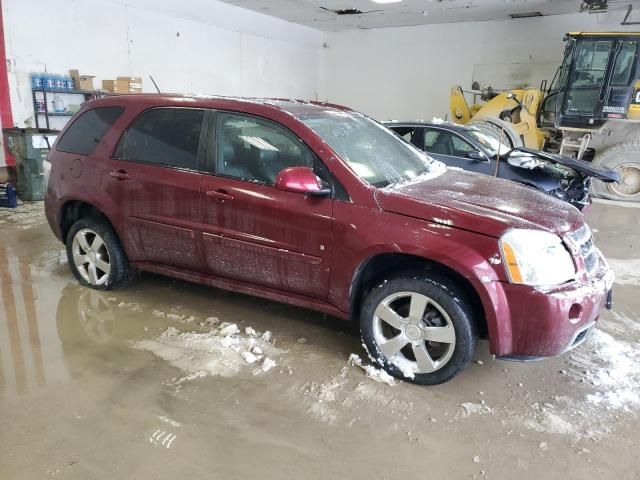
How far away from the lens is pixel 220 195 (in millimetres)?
3164

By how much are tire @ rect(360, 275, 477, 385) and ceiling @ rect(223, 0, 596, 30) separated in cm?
1051

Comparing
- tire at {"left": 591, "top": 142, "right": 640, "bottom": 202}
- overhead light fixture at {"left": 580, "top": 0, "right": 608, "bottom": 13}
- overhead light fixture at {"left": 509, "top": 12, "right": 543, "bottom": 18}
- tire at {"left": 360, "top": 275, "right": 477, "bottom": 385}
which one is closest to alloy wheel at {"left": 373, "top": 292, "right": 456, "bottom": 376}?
tire at {"left": 360, "top": 275, "right": 477, "bottom": 385}

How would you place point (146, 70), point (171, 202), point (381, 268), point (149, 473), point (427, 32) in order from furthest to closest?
point (427, 32) → point (146, 70) → point (171, 202) → point (381, 268) → point (149, 473)

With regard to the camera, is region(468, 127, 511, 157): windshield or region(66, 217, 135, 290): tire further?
region(468, 127, 511, 157): windshield

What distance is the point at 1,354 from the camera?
10.1ft

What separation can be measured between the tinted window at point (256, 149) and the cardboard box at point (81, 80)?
6.83m

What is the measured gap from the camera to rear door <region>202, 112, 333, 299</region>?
2926 millimetres

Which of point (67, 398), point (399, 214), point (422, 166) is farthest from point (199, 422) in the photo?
point (422, 166)

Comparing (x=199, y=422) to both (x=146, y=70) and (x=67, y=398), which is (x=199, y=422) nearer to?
(x=67, y=398)

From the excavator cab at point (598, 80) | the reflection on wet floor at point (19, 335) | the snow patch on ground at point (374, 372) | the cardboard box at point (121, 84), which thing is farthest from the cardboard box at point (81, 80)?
the excavator cab at point (598, 80)

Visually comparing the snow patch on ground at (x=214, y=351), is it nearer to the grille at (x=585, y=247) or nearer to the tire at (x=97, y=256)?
the tire at (x=97, y=256)

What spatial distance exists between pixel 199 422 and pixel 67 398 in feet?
2.56

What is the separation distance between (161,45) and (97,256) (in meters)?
8.22

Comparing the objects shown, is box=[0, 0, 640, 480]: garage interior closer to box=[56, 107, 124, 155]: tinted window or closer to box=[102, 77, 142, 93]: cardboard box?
box=[56, 107, 124, 155]: tinted window
